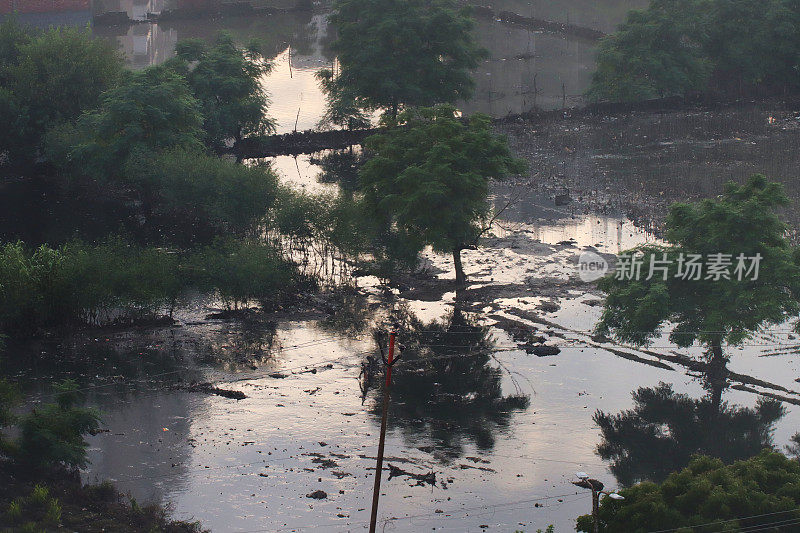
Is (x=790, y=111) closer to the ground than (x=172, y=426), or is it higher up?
higher up

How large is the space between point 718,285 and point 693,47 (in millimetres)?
41488

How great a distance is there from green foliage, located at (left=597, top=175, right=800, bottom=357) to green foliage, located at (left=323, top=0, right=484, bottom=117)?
3021cm

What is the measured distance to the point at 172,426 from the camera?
36.6m

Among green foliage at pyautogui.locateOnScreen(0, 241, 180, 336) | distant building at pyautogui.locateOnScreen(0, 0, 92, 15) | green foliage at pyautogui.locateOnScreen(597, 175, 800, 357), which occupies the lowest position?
green foliage at pyautogui.locateOnScreen(0, 241, 180, 336)

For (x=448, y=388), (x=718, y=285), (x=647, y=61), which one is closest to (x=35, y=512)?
(x=448, y=388)

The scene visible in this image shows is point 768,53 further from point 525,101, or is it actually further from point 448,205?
point 448,205

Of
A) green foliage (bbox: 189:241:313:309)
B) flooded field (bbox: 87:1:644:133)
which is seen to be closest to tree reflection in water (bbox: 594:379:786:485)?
green foliage (bbox: 189:241:313:309)

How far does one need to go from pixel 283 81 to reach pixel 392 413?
55.6 m

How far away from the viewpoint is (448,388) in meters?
39.8

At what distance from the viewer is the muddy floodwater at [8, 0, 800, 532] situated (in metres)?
32.5

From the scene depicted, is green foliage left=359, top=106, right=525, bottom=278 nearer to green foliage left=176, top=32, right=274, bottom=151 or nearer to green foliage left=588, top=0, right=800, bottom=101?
green foliage left=176, top=32, right=274, bottom=151

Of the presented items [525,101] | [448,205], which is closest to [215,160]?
[448,205]

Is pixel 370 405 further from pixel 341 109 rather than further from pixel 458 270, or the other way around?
pixel 341 109

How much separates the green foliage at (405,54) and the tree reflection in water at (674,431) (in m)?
33.7
